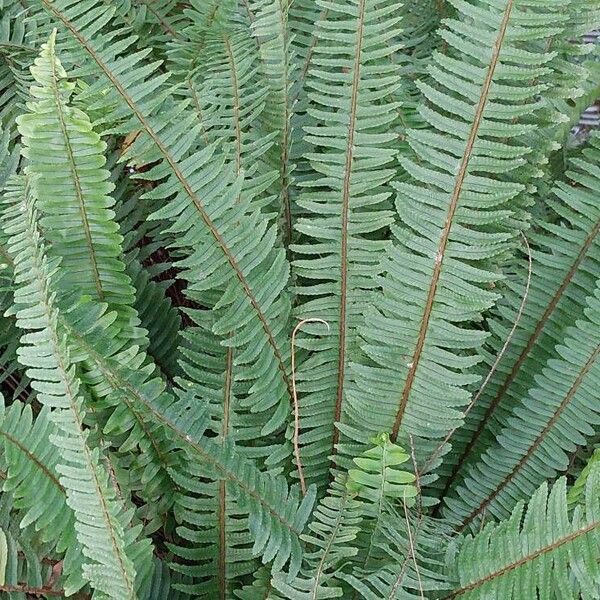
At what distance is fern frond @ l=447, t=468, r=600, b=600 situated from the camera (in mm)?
777

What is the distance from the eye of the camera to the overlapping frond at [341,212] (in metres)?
1.02

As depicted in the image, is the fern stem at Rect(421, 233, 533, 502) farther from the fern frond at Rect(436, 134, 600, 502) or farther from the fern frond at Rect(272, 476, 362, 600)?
the fern frond at Rect(272, 476, 362, 600)

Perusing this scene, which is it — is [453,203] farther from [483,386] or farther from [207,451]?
[207,451]

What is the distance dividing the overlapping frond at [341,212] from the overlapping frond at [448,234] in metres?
0.05

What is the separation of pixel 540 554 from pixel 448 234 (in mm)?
403

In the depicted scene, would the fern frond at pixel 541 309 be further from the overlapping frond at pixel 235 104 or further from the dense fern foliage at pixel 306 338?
A: the overlapping frond at pixel 235 104

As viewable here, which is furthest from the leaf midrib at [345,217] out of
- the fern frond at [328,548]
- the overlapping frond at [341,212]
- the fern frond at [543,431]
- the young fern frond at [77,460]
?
the young fern frond at [77,460]

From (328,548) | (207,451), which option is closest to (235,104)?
(207,451)

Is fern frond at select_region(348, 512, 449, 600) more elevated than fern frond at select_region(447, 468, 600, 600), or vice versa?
fern frond at select_region(447, 468, 600, 600)

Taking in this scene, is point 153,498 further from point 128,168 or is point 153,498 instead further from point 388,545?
point 128,168

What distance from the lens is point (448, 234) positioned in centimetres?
97

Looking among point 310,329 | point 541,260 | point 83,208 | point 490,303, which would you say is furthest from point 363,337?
point 83,208

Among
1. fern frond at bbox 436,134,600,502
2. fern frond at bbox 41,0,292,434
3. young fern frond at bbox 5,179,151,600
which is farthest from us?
fern frond at bbox 436,134,600,502

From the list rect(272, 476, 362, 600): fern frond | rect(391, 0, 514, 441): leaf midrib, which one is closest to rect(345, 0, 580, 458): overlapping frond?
rect(391, 0, 514, 441): leaf midrib
